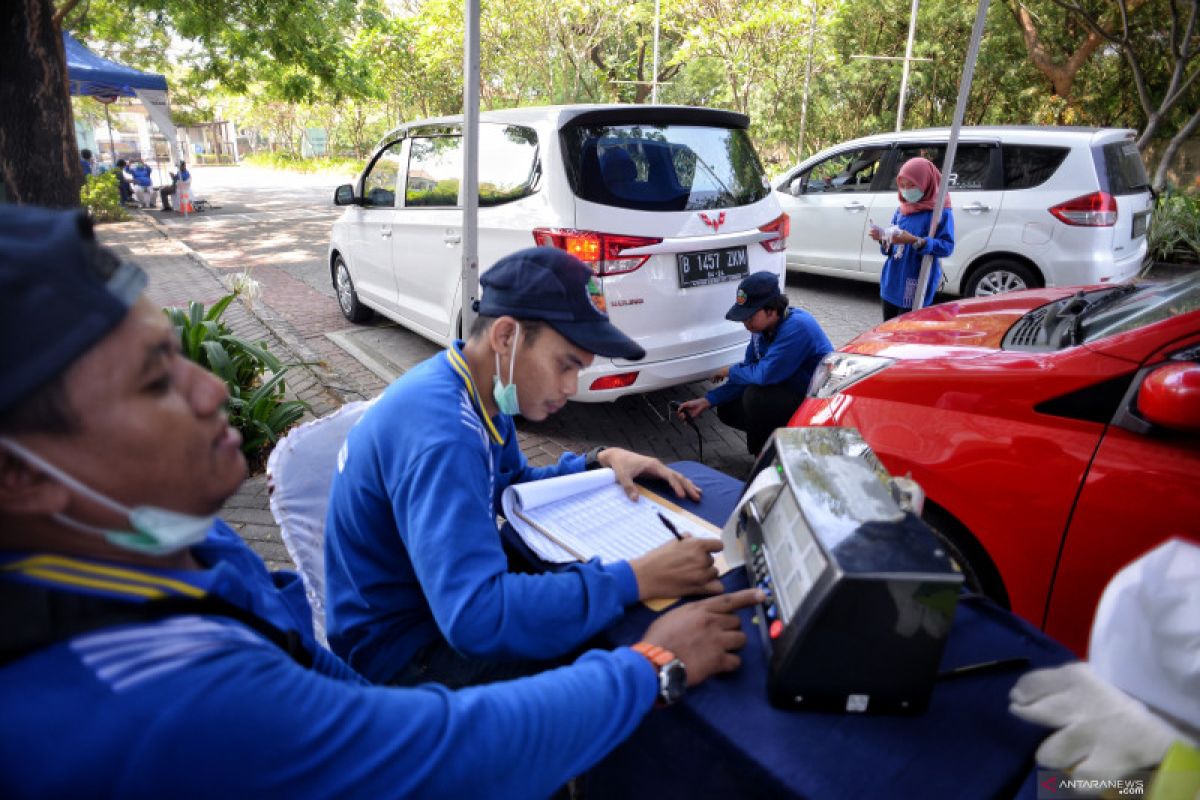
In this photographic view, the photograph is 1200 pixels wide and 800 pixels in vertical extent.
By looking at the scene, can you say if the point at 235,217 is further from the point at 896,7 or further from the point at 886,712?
the point at 886,712

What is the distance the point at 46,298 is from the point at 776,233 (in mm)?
4236

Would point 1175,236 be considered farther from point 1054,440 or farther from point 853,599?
point 853,599

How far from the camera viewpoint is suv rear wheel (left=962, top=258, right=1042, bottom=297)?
272 inches

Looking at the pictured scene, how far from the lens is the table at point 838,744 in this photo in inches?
43.3

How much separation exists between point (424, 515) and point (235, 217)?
17.5m

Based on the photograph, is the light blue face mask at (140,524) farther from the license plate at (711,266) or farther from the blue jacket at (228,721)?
the license plate at (711,266)

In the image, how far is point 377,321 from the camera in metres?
7.14

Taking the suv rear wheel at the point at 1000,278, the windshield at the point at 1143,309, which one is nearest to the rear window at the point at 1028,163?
the suv rear wheel at the point at 1000,278

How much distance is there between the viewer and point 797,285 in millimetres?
9148

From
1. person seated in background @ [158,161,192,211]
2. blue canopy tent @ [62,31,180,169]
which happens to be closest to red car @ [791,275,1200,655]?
blue canopy tent @ [62,31,180,169]

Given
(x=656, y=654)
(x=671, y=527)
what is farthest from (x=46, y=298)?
(x=671, y=527)

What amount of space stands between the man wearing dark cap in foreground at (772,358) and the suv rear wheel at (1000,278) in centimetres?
389

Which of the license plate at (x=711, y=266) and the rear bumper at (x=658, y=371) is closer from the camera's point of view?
the rear bumper at (x=658, y=371)

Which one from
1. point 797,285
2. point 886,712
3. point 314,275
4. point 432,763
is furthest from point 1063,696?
point 314,275
